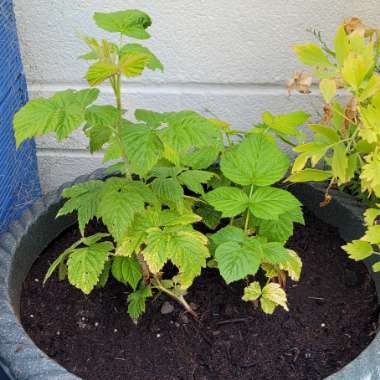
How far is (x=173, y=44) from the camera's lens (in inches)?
66.2

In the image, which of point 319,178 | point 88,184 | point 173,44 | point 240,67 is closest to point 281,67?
point 240,67

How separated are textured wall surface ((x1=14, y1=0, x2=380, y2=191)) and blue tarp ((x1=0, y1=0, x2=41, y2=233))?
108 millimetres

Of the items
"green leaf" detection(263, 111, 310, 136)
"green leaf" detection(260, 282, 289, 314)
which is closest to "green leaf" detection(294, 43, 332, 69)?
"green leaf" detection(263, 111, 310, 136)

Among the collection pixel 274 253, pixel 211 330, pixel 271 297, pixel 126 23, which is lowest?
pixel 211 330

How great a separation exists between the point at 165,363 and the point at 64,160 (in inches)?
37.0

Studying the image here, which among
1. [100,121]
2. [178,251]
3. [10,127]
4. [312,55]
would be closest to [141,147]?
[100,121]

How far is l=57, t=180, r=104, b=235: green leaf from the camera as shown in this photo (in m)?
1.15

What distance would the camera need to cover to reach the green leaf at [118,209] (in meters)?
1.08

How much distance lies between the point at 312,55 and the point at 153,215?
461mm

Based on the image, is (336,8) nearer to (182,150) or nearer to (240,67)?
(240,67)

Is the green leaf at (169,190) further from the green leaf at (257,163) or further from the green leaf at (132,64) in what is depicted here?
the green leaf at (132,64)

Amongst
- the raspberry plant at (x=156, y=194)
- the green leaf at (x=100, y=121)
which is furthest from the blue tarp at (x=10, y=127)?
the green leaf at (x=100, y=121)

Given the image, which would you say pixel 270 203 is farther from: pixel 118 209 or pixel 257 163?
pixel 118 209

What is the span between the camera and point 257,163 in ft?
4.07
